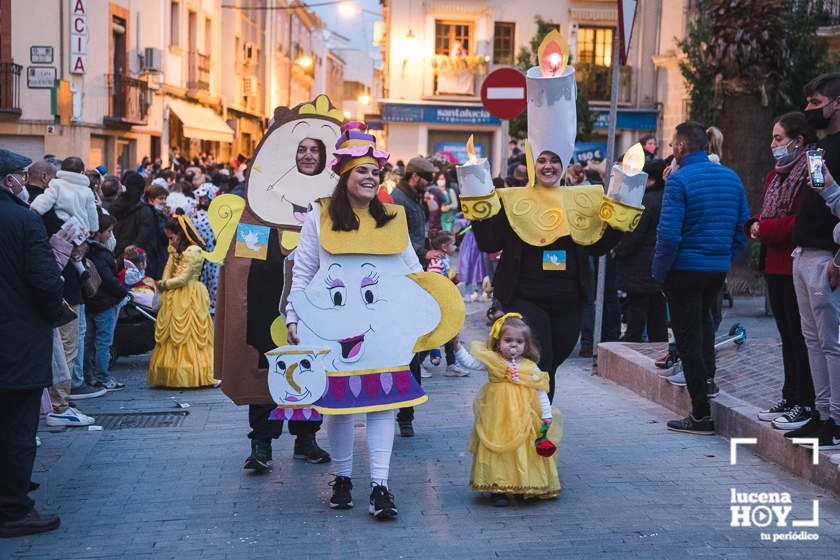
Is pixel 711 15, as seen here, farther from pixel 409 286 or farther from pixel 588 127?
pixel 588 127

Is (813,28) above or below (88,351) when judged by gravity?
above

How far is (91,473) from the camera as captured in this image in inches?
279

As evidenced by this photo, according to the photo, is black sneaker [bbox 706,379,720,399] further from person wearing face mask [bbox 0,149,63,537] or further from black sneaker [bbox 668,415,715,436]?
person wearing face mask [bbox 0,149,63,537]

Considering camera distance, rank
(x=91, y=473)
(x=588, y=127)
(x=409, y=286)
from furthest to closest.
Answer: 1. (x=588, y=127)
2. (x=91, y=473)
3. (x=409, y=286)

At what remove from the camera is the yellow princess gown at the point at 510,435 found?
6.16 m

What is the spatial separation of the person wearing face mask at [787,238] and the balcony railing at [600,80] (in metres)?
29.6

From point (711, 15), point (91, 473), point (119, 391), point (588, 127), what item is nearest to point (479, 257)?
point (711, 15)

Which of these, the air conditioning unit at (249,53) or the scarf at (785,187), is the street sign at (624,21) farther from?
the air conditioning unit at (249,53)

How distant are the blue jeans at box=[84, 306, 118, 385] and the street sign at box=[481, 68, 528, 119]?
15.5ft

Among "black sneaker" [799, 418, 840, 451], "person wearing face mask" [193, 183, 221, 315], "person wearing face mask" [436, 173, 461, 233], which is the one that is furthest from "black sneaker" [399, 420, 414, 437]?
"person wearing face mask" [436, 173, 461, 233]

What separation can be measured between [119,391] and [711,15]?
1011 cm

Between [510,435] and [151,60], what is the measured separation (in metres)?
28.8

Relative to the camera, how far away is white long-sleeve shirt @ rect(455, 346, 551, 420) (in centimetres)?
622

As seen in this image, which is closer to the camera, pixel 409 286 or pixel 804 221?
pixel 409 286
